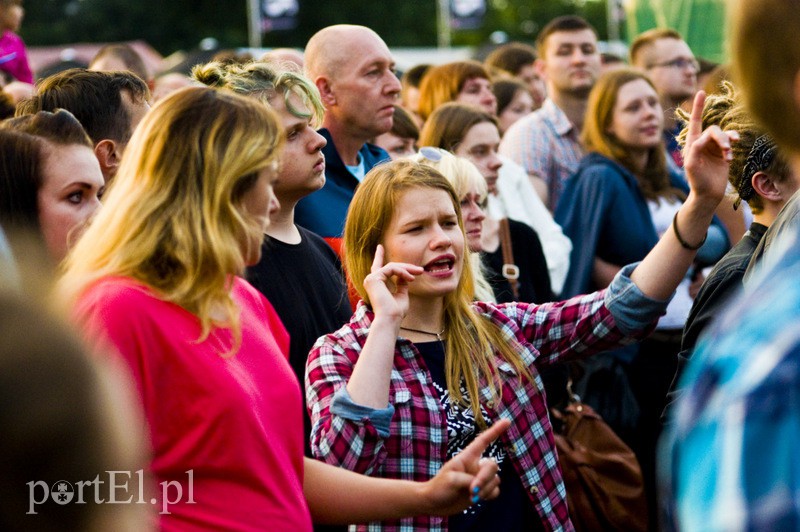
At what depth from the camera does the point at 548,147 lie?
7.13m

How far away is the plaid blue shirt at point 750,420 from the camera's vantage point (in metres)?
1.28

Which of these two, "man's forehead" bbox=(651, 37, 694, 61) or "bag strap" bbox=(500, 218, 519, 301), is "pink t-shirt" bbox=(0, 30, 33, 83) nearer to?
"bag strap" bbox=(500, 218, 519, 301)

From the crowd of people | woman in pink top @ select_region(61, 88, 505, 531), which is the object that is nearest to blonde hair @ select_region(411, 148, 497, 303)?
the crowd of people

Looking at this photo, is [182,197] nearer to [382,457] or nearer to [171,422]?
[171,422]

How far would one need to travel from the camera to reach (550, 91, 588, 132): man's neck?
25.5ft

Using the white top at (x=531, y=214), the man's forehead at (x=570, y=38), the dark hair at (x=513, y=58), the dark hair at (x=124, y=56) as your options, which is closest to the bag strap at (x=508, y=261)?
the white top at (x=531, y=214)

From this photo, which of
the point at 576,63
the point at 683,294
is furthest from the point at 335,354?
the point at 576,63

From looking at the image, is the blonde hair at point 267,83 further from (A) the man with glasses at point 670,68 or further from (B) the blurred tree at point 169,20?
(B) the blurred tree at point 169,20

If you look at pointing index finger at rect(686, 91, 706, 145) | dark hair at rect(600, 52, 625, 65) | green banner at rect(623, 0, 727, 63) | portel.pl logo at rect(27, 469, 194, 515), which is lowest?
dark hair at rect(600, 52, 625, 65)

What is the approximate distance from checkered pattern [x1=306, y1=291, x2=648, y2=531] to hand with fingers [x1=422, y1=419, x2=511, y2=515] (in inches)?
21.1

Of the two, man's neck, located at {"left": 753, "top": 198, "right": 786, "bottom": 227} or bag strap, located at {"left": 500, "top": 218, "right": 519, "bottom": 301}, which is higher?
man's neck, located at {"left": 753, "top": 198, "right": 786, "bottom": 227}

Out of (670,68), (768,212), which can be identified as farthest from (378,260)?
(670,68)

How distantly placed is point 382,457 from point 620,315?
82cm

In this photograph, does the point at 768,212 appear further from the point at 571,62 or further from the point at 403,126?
the point at 571,62
